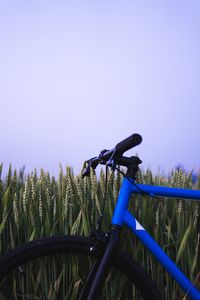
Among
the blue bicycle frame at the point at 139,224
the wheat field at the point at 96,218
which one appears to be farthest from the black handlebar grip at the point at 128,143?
the wheat field at the point at 96,218

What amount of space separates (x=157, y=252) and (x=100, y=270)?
351 millimetres

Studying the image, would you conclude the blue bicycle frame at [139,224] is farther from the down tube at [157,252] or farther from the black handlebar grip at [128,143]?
the black handlebar grip at [128,143]

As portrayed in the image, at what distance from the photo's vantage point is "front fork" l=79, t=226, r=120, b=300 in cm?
263

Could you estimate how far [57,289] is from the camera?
10.2 ft

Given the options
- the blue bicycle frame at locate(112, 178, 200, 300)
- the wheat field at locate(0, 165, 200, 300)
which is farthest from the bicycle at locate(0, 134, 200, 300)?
the wheat field at locate(0, 165, 200, 300)

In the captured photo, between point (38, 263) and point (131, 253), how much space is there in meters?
0.55

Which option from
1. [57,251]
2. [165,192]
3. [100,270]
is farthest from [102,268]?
[165,192]

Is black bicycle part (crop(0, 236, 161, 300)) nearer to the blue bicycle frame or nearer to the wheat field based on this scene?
the blue bicycle frame

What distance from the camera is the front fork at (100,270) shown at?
2627 millimetres

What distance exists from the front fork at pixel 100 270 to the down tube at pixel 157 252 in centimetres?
9

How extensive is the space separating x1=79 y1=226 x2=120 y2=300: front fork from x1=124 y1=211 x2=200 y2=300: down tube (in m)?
0.09

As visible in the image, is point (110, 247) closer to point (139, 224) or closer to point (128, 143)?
point (139, 224)

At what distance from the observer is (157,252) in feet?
9.27

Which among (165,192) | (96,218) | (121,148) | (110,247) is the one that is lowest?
(110,247)
